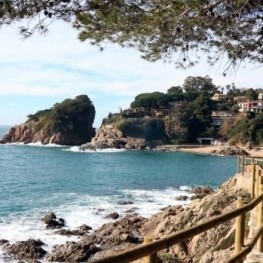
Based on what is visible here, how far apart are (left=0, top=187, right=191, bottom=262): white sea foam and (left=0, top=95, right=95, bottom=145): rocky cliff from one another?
75732 millimetres

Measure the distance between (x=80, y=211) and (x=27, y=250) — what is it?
393 inches

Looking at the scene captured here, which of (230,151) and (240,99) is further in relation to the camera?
(240,99)

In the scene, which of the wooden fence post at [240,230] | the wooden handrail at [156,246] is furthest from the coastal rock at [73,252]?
the wooden handrail at [156,246]

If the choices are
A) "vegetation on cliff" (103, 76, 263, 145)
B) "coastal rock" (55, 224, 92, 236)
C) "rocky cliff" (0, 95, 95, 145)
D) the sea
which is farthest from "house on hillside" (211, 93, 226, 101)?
"coastal rock" (55, 224, 92, 236)

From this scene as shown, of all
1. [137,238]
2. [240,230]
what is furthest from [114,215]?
[240,230]

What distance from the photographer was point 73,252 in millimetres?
17719

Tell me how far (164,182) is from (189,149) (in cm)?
5348

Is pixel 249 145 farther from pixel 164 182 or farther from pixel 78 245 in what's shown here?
pixel 78 245

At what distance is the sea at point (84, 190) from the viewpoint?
2473cm

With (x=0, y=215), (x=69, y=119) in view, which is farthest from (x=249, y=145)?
(x=0, y=215)

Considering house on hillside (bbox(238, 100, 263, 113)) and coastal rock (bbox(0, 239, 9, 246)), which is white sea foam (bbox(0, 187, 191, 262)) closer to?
coastal rock (bbox(0, 239, 9, 246))

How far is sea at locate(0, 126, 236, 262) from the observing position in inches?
974

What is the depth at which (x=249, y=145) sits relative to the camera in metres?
94.6

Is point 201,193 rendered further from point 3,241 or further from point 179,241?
point 179,241
